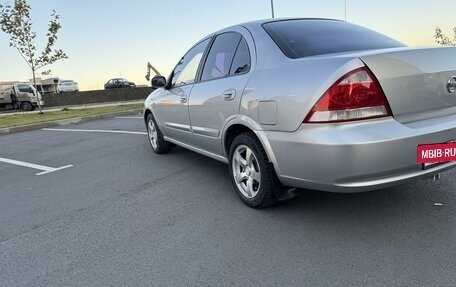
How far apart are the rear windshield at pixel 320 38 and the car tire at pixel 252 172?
0.81m

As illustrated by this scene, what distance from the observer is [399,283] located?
2.29 m

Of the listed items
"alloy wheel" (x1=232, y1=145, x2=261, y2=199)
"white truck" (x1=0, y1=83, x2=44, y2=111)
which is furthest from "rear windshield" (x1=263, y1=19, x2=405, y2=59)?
"white truck" (x1=0, y1=83, x2=44, y2=111)

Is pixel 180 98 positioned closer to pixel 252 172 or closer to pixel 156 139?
pixel 156 139

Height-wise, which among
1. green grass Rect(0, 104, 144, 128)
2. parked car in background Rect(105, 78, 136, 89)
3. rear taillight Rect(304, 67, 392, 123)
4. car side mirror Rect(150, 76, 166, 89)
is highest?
parked car in background Rect(105, 78, 136, 89)

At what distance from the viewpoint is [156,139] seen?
6191 millimetres

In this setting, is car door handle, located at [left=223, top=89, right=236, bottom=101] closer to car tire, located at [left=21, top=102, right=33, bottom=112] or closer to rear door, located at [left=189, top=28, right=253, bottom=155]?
rear door, located at [left=189, top=28, right=253, bottom=155]

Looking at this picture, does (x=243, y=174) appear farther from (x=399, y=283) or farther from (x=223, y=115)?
(x=399, y=283)

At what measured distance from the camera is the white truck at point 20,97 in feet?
77.0

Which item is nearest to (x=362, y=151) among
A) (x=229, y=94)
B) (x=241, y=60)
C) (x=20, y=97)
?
(x=229, y=94)

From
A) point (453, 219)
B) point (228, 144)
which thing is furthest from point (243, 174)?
point (453, 219)

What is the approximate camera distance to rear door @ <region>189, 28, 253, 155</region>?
11.7 ft

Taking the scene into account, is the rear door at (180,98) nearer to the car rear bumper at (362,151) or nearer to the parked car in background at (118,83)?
the car rear bumper at (362,151)

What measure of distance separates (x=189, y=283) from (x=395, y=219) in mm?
1725

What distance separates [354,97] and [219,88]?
156 cm
